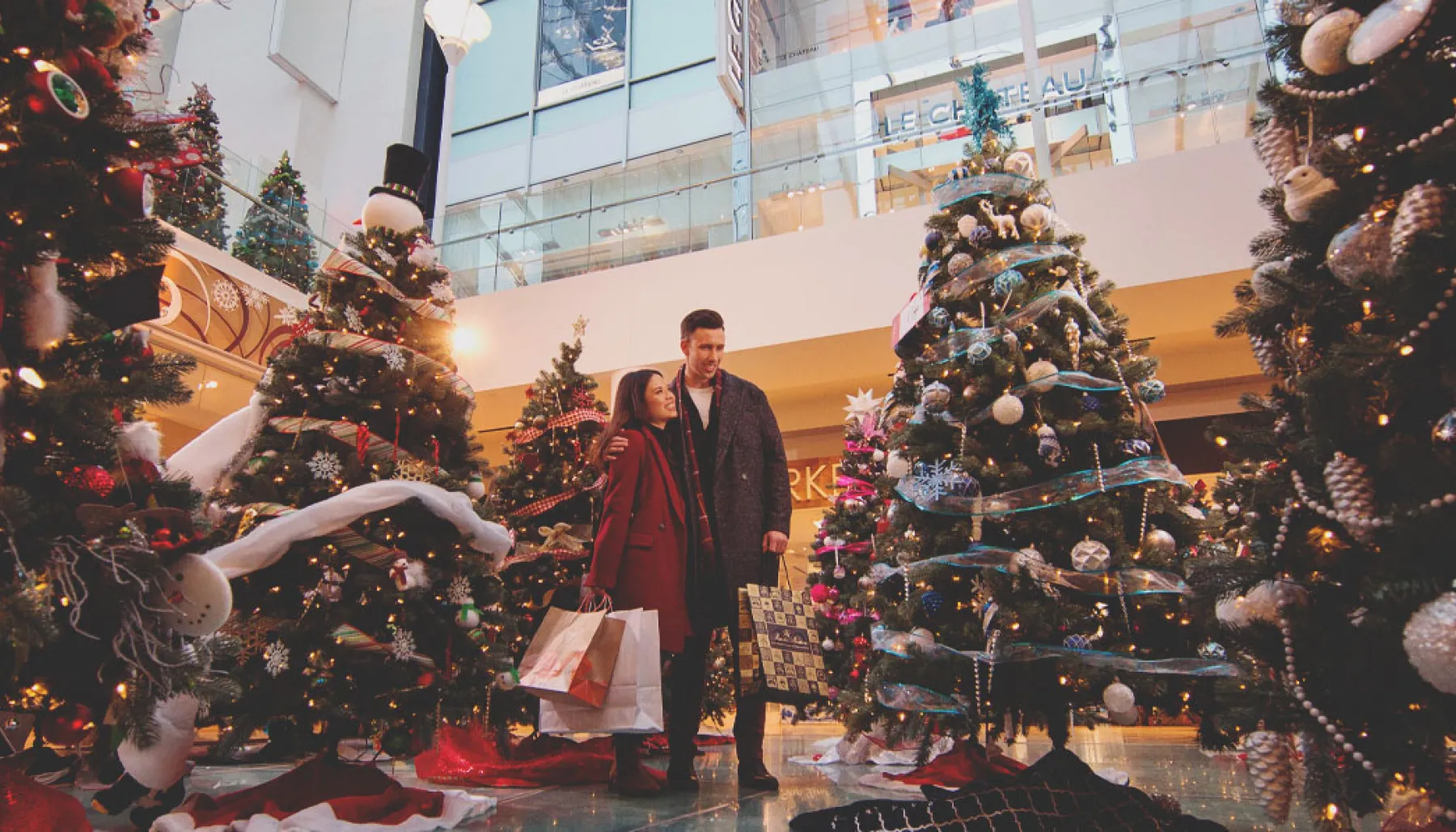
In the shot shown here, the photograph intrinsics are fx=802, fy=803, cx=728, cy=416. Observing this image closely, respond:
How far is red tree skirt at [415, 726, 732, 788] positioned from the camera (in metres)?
3.22

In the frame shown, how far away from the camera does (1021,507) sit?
2.77 metres

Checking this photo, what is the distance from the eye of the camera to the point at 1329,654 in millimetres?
1423

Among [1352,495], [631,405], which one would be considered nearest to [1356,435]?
[1352,495]

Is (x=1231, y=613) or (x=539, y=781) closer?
(x=1231, y=613)

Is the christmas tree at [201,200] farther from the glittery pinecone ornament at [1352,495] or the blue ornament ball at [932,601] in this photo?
the glittery pinecone ornament at [1352,495]

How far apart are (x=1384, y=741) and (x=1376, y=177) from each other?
1.00 m

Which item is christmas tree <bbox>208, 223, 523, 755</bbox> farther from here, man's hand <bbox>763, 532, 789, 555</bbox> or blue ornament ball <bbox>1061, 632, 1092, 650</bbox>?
blue ornament ball <bbox>1061, 632, 1092, 650</bbox>

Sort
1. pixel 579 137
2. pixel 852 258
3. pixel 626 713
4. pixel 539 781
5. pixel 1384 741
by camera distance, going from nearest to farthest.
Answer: pixel 1384 741 → pixel 626 713 → pixel 539 781 → pixel 852 258 → pixel 579 137

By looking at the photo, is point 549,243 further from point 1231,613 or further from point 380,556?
point 1231,613

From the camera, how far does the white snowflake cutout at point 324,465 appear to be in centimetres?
275

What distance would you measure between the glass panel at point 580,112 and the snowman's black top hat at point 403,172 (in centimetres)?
1211

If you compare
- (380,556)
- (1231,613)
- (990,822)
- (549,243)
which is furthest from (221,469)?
(549,243)

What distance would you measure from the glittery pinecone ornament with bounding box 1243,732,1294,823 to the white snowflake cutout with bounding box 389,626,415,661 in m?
2.30

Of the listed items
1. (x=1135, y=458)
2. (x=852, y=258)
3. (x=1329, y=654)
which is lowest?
(x=1329, y=654)
